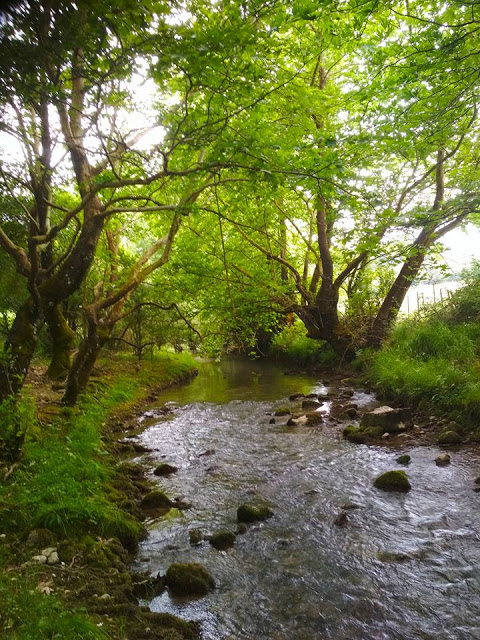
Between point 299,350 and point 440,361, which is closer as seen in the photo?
point 440,361

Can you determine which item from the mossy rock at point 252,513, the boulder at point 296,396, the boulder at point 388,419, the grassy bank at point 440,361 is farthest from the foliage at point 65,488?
the grassy bank at point 440,361

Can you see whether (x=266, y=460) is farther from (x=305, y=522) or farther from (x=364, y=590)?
(x=364, y=590)

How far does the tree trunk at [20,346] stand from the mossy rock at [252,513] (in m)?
3.96

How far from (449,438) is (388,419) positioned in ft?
4.88

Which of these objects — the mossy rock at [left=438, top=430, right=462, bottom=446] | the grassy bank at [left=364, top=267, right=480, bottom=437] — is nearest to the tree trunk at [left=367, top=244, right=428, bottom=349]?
the grassy bank at [left=364, top=267, right=480, bottom=437]

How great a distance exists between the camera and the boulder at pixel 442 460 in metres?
7.32

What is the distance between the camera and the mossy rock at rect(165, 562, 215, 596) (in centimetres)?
425

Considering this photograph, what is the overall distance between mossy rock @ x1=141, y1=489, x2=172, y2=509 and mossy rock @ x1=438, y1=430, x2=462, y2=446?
5561mm

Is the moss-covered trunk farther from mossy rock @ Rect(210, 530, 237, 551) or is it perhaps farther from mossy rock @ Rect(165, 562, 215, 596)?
mossy rock @ Rect(165, 562, 215, 596)

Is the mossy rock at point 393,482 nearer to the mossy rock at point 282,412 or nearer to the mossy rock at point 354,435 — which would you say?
the mossy rock at point 354,435

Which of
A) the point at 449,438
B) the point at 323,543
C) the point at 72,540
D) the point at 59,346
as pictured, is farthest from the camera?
the point at 59,346

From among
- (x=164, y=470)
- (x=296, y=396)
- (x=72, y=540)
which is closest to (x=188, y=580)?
(x=72, y=540)

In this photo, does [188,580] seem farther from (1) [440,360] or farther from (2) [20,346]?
(1) [440,360]

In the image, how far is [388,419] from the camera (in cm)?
956
